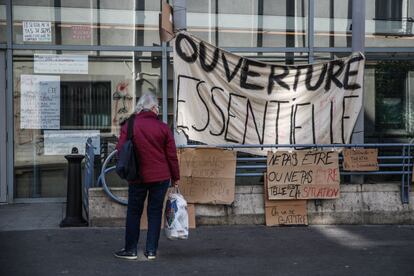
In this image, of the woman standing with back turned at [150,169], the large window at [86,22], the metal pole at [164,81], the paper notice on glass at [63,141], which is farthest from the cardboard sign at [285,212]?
the large window at [86,22]

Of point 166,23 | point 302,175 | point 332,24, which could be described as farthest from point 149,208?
point 332,24

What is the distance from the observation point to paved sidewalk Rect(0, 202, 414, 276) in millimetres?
6160

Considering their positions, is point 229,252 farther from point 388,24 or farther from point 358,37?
point 388,24

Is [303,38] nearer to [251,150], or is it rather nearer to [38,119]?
[251,150]

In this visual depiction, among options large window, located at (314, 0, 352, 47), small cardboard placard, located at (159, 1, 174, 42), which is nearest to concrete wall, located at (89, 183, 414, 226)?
small cardboard placard, located at (159, 1, 174, 42)

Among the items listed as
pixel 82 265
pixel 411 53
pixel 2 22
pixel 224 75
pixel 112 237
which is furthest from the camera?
pixel 411 53

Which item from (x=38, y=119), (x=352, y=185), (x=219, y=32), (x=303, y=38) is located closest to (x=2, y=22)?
(x=38, y=119)

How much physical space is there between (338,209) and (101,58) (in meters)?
4.52

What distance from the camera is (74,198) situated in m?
8.11

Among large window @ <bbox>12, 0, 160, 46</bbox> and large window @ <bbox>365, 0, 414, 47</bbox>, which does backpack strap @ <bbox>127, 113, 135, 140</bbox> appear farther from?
large window @ <bbox>365, 0, 414, 47</bbox>

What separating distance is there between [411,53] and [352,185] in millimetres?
3502

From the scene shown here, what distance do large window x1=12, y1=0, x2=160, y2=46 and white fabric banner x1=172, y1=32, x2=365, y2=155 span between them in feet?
5.88

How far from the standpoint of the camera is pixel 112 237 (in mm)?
7566

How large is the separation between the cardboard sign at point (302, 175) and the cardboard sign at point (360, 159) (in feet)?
0.85
